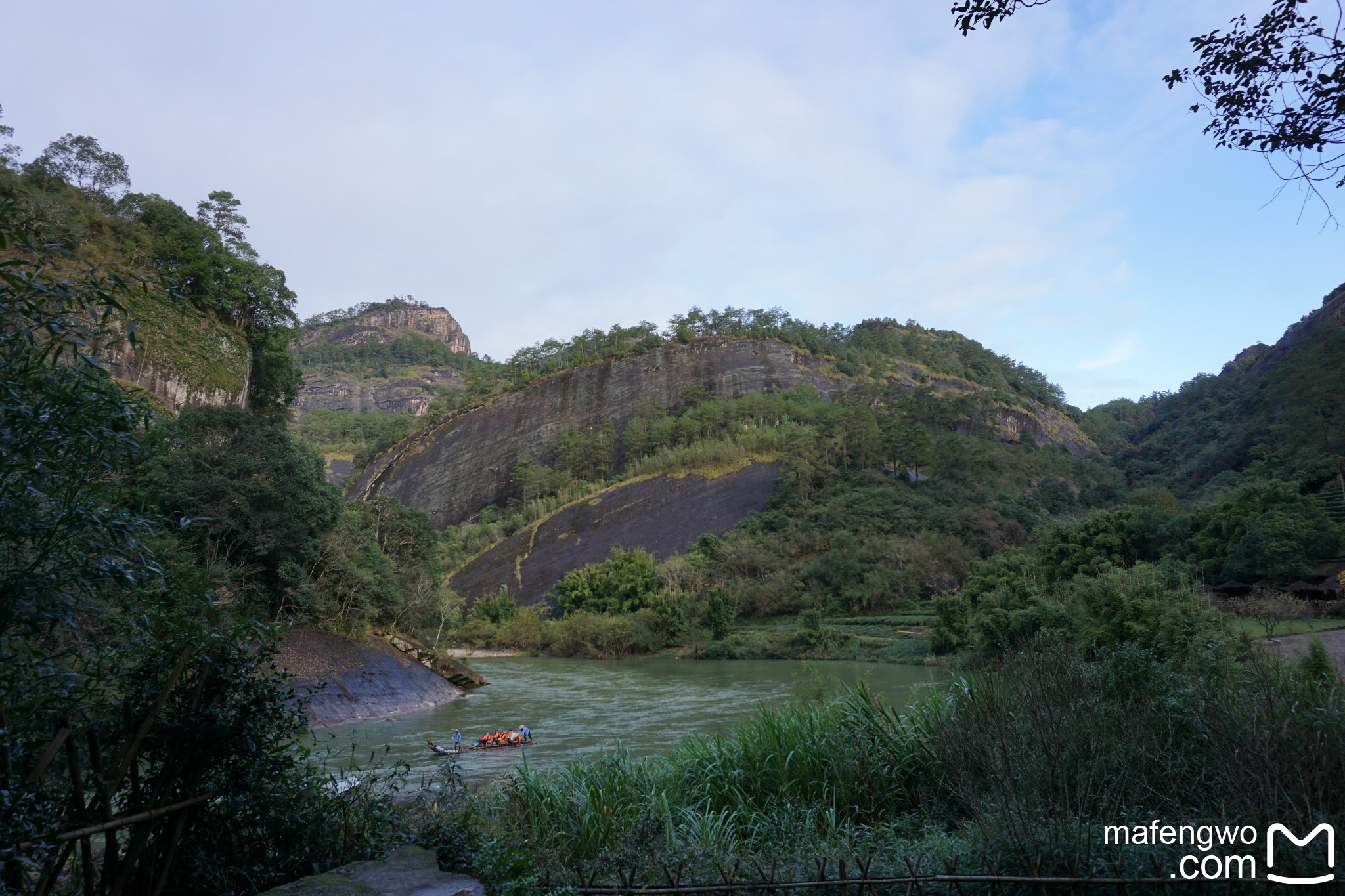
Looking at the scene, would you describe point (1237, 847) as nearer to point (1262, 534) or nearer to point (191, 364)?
point (1262, 534)

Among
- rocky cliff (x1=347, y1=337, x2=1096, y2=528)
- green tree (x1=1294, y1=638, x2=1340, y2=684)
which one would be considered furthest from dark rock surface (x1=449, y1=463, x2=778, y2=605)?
green tree (x1=1294, y1=638, x2=1340, y2=684)

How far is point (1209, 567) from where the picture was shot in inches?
1158

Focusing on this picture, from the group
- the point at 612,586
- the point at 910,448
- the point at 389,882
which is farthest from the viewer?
the point at 910,448

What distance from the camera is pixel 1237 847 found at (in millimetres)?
4227

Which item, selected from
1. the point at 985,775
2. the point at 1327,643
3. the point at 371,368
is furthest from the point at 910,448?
the point at 371,368

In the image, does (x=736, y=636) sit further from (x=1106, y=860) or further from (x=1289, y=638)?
(x=1106, y=860)

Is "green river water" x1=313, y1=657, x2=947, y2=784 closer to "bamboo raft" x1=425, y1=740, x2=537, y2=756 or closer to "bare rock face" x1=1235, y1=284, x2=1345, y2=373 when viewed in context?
"bamboo raft" x1=425, y1=740, x2=537, y2=756

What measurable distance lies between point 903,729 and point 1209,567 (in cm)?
2866

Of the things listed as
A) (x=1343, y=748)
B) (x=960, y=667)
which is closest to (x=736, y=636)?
(x=960, y=667)

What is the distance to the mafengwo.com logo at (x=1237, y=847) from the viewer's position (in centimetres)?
384

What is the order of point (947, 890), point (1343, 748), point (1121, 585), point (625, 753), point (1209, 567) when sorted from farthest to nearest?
point (1209, 567) < point (1121, 585) < point (625, 753) < point (1343, 748) < point (947, 890)

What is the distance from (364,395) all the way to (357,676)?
14705 cm

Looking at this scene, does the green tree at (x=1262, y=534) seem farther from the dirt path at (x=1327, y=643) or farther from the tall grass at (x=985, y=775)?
the tall grass at (x=985, y=775)

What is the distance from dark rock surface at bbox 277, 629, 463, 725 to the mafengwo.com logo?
63.1ft
